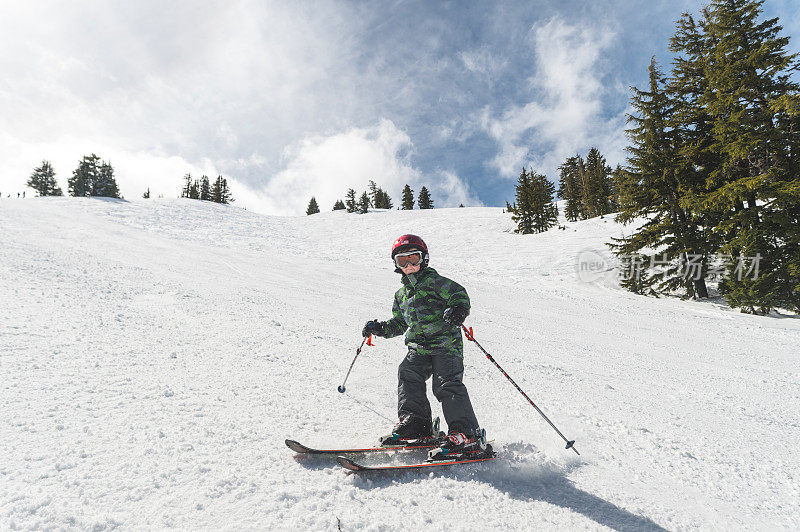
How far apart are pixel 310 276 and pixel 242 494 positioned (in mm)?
11357

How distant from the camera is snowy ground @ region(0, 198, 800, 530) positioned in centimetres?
230

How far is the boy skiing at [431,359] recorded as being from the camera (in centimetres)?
302

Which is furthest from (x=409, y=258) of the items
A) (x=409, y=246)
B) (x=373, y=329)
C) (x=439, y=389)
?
(x=439, y=389)

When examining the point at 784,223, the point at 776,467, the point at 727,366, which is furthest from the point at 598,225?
the point at 776,467

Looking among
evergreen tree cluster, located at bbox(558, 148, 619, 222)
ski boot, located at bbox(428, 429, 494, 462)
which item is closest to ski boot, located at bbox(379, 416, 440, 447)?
ski boot, located at bbox(428, 429, 494, 462)

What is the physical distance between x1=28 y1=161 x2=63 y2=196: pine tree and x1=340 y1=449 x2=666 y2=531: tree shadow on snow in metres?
77.4

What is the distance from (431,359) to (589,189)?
58.3 metres

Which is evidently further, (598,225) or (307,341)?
(598,225)

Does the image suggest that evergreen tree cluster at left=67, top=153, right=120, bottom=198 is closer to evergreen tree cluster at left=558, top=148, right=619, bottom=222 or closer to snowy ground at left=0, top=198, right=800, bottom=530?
snowy ground at left=0, top=198, right=800, bottom=530

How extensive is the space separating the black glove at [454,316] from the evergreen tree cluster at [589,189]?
164ft

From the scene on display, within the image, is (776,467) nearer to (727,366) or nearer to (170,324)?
(727,366)

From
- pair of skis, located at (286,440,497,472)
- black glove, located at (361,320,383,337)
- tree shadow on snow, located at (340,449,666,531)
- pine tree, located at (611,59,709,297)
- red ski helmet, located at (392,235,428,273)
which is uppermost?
pine tree, located at (611,59,709,297)

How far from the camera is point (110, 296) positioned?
679 cm

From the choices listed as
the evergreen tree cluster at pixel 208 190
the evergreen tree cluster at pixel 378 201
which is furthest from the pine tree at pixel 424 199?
the evergreen tree cluster at pixel 208 190
